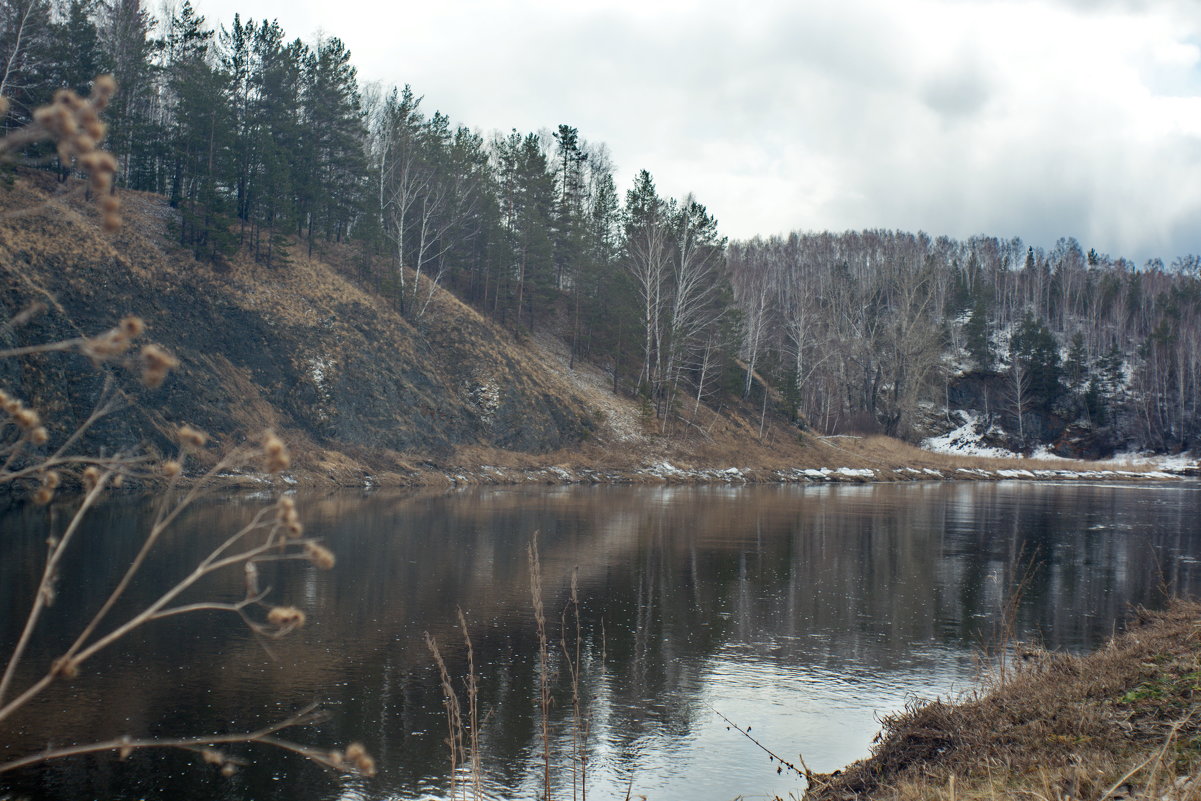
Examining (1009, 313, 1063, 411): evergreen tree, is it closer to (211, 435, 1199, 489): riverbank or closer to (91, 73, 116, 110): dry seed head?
(211, 435, 1199, 489): riverbank

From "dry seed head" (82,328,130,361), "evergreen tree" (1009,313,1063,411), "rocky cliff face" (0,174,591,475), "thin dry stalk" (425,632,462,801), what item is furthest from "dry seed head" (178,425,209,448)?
"evergreen tree" (1009,313,1063,411)

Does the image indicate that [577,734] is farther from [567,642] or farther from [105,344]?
[105,344]

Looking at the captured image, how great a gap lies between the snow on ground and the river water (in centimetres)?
6011

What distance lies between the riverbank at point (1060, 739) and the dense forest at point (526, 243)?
24.0 m

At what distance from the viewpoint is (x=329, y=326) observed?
46344 millimetres

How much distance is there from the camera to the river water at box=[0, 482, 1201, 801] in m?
8.85

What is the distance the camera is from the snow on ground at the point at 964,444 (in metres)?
86.5

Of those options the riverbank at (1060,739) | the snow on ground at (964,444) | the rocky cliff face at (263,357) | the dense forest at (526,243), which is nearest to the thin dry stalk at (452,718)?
the riverbank at (1060,739)

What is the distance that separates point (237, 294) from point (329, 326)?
4.65 meters

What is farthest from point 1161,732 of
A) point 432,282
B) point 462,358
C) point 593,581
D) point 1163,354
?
point 1163,354

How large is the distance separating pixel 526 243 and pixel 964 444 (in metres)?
50.8

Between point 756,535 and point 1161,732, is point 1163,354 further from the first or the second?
point 1161,732

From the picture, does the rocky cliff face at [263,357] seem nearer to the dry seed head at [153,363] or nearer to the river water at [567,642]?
the river water at [567,642]

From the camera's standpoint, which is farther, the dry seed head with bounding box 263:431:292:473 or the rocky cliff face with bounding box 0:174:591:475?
the rocky cliff face with bounding box 0:174:591:475
